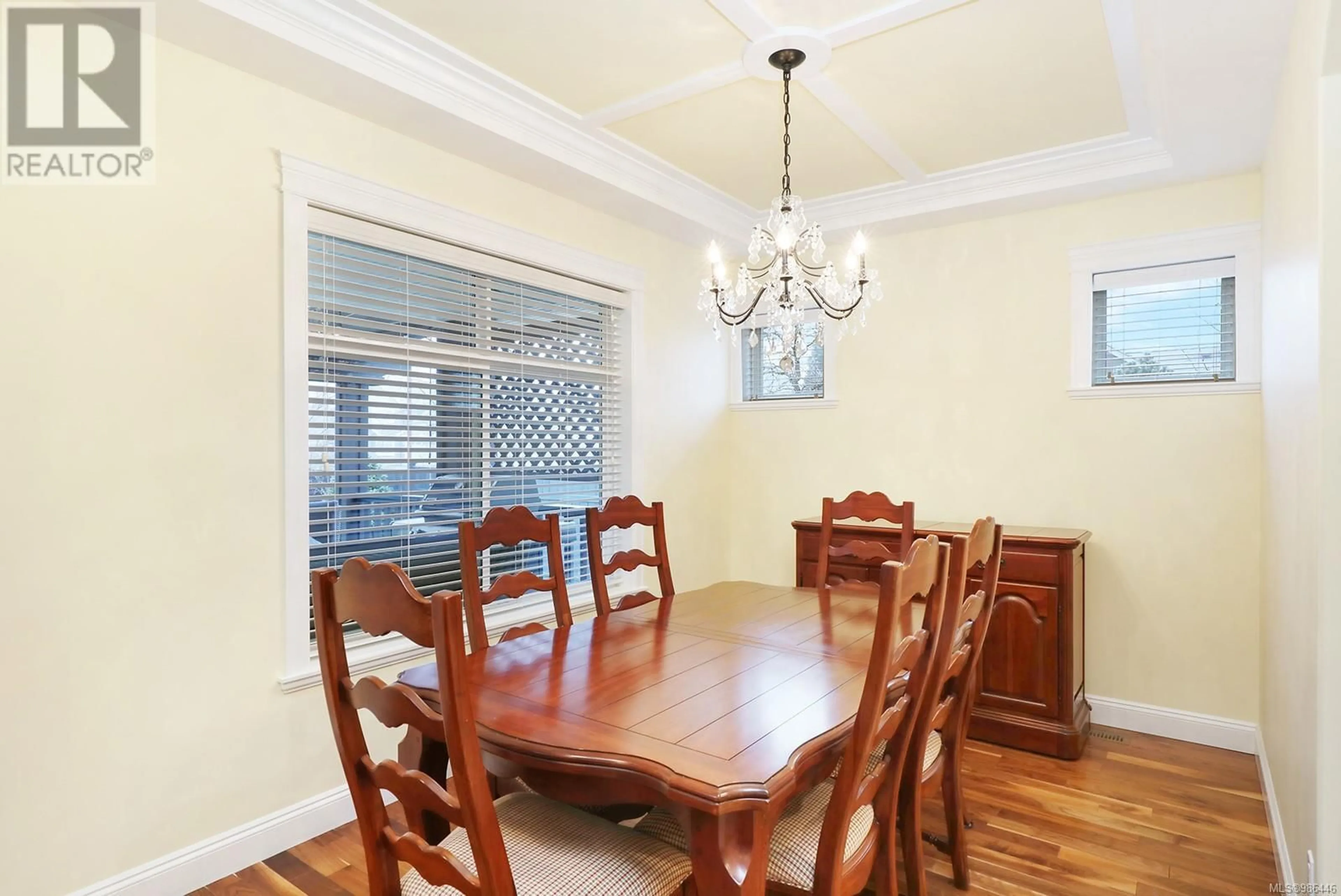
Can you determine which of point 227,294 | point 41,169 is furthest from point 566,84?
point 41,169

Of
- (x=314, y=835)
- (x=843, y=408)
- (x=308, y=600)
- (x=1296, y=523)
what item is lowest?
(x=314, y=835)

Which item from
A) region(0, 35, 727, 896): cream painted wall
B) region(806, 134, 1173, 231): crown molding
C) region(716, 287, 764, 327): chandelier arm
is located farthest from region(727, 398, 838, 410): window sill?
region(0, 35, 727, 896): cream painted wall

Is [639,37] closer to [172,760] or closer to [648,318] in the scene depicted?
[648,318]

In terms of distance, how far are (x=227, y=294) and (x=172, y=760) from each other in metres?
1.40

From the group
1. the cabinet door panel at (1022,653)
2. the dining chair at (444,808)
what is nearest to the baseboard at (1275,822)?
the cabinet door panel at (1022,653)

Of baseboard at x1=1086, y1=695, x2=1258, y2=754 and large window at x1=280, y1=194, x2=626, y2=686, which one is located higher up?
large window at x1=280, y1=194, x2=626, y2=686

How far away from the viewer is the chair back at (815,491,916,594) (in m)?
2.88

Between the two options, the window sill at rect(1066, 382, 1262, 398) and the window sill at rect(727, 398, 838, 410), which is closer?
the window sill at rect(1066, 382, 1262, 398)

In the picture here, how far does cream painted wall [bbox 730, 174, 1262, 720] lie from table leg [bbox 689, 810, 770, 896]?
115 inches

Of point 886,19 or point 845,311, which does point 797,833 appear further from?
point 886,19

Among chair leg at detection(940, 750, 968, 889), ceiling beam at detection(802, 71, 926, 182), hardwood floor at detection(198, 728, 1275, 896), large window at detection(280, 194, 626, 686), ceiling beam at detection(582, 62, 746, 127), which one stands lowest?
hardwood floor at detection(198, 728, 1275, 896)

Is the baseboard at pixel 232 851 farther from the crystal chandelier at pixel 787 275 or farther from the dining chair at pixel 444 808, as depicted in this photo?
the crystal chandelier at pixel 787 275

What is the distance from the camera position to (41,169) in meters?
1.94

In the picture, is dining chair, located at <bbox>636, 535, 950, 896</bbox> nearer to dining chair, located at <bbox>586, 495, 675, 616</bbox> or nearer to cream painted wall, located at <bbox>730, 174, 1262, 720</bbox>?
dining chair, located at <bbox>586, 495, 675, 616</bbox>
